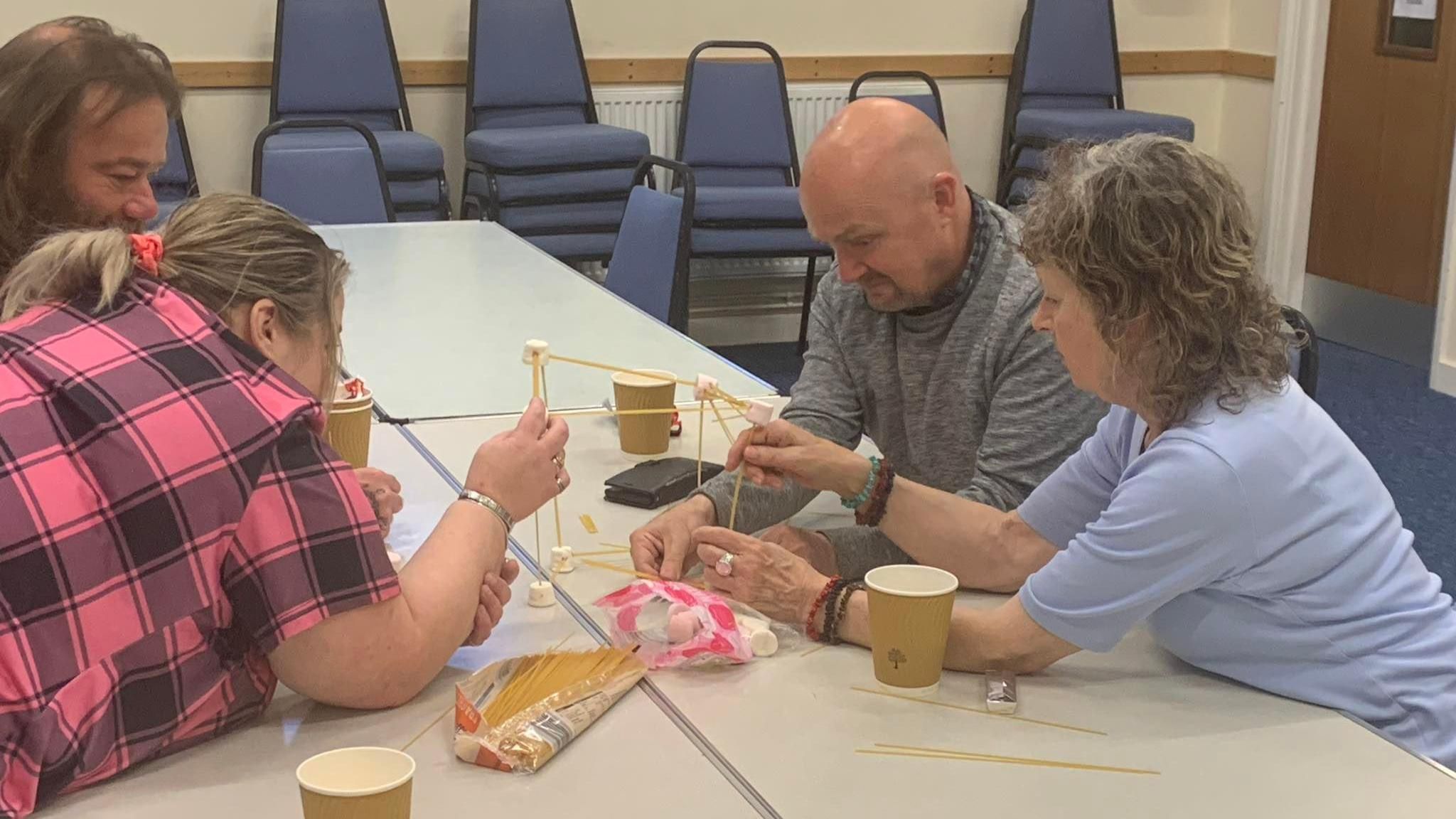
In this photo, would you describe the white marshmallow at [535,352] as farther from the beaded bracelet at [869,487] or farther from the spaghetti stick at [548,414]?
A: the beaded bracelet at [869,487]

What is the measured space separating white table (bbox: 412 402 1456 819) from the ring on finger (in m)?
0.15

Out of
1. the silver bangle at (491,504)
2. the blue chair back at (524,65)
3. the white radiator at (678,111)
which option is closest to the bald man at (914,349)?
the silver bangle at (491,504)

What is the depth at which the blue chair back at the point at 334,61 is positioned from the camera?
5.37 metres

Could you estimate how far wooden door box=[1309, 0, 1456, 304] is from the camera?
5.61m

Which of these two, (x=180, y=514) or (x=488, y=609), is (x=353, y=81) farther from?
(x=180, y=514)

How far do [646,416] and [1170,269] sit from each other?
0.98 metres

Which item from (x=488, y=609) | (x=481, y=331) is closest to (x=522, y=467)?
(x=488, y=609)

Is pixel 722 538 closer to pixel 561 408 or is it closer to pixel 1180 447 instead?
pixel 1180 447

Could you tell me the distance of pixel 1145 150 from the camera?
5.07 ft

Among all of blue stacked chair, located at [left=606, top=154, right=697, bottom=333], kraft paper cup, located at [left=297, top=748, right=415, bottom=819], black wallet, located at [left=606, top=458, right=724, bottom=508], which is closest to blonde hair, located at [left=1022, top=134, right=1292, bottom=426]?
black wallet, located at [left=606, top=458, right=724, bottom=508]

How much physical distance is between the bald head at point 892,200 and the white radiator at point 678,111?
372 cm

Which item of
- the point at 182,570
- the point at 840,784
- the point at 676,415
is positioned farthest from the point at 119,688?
the point at 676,415

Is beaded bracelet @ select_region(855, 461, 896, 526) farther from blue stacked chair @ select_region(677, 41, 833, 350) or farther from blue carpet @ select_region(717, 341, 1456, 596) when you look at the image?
blue stacked chair @ select_region(677, 41, 833, 350)

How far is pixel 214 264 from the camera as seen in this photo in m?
1.43
